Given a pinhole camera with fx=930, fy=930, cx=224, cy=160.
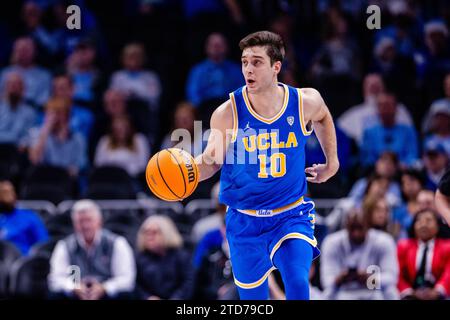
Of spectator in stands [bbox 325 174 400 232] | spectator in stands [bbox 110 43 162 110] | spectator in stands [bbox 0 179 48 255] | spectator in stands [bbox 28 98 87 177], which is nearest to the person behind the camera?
spectator in stands [bbox 325 174 400 232]

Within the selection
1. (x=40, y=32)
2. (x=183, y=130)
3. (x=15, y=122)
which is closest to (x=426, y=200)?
(x=183, y=130)

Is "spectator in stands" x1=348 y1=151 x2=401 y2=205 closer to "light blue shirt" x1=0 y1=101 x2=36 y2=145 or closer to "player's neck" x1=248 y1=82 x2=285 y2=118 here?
"player's neck" x1=248 y1=82 x2=285 y2=118

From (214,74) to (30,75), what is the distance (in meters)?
2.45

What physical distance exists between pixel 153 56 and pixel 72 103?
49.9 inches

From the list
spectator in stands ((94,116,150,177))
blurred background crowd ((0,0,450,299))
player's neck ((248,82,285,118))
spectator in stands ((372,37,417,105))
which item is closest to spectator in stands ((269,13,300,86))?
blurred background crowd ((0,0,450,299))

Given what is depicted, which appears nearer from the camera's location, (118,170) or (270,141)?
(270,141)

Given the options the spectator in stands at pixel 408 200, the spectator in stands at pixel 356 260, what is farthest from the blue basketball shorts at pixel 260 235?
the spectator in stands at pixel 408 200

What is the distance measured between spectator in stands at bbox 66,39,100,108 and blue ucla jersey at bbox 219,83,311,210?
5.38m

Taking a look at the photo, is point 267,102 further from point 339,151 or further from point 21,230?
point 21,230

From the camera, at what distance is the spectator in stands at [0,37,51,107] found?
11695 mm

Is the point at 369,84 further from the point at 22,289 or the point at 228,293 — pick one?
the point at 22,289
